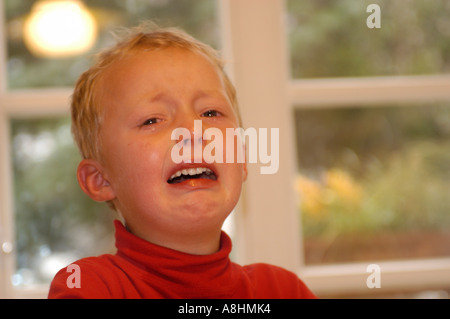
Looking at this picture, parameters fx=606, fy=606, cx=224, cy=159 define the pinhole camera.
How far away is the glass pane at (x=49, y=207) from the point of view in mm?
1617

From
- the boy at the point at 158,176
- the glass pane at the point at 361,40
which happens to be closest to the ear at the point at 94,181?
the boy at the point at 158,176

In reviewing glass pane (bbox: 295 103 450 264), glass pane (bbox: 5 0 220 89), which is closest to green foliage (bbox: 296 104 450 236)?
glass pane (bbox: 295 103 450 264)

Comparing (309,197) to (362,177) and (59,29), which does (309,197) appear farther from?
(59,29)

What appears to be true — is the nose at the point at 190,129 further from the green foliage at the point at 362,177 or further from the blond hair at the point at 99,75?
the green foliage at the point at 362,177

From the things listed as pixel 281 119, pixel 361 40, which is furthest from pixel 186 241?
pixel 361 40

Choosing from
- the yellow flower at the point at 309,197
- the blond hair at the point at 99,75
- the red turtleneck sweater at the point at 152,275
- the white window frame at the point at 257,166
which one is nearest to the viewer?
the red turtleneck sweater at the point at 152,275

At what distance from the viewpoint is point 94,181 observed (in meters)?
0.76

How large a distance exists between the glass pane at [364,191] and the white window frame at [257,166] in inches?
1.9

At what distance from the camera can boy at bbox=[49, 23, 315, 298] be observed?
25.6 inches

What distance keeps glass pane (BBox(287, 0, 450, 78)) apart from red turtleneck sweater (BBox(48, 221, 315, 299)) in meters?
1.07

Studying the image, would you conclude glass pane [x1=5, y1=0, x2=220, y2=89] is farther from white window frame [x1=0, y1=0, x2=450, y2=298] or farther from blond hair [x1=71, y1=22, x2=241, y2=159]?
blond hair [x1=71, y1=22, x2=241, y2=159]
